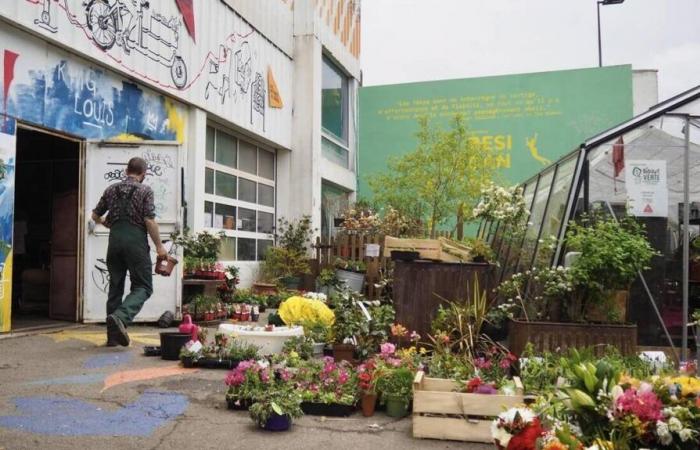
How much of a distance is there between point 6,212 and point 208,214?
570cm

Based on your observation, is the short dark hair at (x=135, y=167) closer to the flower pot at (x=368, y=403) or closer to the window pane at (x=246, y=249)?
the flower pot at (x=368, y=403)

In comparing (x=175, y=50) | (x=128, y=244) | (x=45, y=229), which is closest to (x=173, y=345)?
(x=128, y=244)

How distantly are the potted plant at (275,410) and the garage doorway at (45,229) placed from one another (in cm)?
510

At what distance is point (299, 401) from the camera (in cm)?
433

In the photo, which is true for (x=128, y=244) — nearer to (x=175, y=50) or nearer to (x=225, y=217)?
(x=175, y=50)

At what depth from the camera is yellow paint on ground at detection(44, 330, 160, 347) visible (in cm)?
724

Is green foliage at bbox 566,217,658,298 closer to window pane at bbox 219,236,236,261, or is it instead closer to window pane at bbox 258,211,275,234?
window pane at bbox 219,236,236,261

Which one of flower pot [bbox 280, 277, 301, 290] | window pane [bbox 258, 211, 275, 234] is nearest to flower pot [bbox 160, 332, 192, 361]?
flower pot [bbox 280, 277, 301, 290]

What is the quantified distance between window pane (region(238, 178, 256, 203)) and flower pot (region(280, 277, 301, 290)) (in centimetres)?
215

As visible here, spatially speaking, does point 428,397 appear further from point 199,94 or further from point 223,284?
point 199,94

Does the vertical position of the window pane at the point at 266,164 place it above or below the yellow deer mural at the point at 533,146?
below

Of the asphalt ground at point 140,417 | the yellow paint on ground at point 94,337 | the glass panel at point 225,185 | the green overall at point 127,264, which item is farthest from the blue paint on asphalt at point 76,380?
the glass panel at point 225,185

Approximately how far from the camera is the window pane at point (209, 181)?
1287 centimetres

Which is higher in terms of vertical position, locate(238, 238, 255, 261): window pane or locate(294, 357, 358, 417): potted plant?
locate(238, 238, 255, 261): window pane
